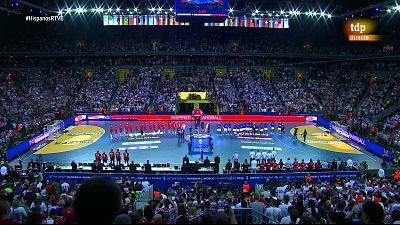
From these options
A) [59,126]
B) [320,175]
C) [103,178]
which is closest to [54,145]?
[59,126]

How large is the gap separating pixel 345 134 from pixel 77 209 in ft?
123

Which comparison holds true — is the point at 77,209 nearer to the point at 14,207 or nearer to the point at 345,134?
the point at 14,207

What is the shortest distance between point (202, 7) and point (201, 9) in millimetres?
189

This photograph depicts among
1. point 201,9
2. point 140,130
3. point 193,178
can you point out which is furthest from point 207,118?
point 193,178

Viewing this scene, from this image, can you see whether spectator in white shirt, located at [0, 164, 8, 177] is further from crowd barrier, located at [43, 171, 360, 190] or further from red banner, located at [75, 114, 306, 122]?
red banner, located at [75, 114, 306, 122]

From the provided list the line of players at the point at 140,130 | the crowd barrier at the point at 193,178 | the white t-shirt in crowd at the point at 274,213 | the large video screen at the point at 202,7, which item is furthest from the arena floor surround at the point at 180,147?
the white t-shirt in crowd at the point at 274,213

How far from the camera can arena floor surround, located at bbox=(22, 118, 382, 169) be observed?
2988cm

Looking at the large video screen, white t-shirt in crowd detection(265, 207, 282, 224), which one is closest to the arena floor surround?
the large video screen

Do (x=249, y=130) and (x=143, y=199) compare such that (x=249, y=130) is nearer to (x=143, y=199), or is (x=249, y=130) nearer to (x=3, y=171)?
(x=3, y=171)

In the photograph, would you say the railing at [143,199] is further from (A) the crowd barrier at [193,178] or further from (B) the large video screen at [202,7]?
(B) the large video screen at [202,7]

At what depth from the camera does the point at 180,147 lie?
3297 cm

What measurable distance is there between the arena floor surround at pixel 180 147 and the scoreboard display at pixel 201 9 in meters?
10.4

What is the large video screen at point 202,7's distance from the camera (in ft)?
122

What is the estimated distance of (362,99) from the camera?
4928cm
